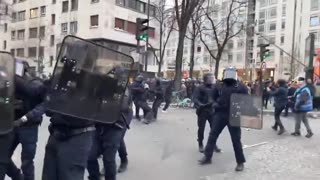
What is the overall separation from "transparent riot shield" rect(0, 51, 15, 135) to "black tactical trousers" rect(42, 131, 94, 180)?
395 mm

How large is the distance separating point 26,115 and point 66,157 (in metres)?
1.26

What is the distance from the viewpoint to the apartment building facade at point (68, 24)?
156ft

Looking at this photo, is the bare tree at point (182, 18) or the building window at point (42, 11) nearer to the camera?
the bare tree at point (182, 18)

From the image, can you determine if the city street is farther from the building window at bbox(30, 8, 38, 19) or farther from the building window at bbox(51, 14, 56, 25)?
the building window at bbox(30, 8, 38, 19)

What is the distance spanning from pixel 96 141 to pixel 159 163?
2541mm

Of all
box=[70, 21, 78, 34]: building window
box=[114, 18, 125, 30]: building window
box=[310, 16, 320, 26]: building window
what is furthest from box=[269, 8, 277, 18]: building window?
box=[70, 21, 78, 34]: building window

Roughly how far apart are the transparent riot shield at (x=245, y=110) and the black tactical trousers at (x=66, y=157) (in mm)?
3804

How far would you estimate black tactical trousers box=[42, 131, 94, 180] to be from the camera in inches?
155

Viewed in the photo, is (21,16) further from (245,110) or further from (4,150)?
(4,150)

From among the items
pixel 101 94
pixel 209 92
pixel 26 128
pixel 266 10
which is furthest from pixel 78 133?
pixel 266 10

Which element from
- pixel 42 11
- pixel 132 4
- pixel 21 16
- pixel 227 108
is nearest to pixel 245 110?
pixel 227 108

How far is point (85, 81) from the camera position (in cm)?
381

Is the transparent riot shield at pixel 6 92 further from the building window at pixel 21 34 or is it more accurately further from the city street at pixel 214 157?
the building window at pixel 21 34

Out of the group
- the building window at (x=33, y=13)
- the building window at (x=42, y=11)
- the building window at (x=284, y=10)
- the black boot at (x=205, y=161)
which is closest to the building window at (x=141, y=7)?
the building window at (x=42, y=11)
